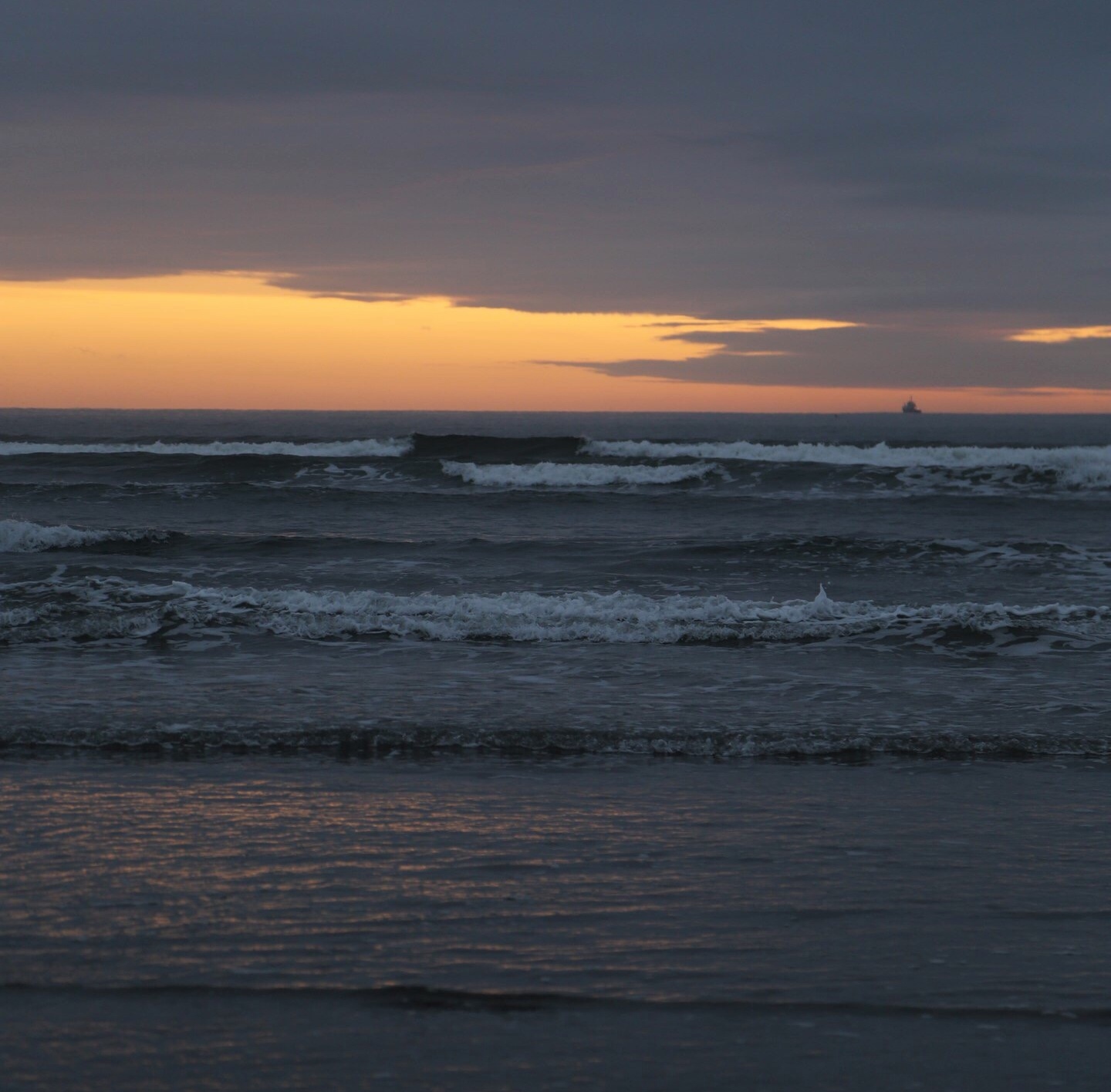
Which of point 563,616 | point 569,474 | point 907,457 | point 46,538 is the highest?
point 907,457

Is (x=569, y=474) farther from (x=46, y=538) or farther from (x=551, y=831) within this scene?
(x=551, y=831)

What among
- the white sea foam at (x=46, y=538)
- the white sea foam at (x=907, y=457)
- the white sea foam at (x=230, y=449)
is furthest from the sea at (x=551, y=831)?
the white sea foam at (x=230, y=449)

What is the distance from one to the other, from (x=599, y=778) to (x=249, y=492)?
24.0m

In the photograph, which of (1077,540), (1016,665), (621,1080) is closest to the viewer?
(621,1080)

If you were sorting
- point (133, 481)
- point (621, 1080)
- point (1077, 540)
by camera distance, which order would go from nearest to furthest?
point (621, 1080) < point (1077, 540) < point (133, 481)

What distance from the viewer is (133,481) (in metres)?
32.7

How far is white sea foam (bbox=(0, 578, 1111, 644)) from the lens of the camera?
12.0 metres

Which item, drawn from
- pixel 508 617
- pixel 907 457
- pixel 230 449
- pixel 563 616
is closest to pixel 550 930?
pixel 508 617

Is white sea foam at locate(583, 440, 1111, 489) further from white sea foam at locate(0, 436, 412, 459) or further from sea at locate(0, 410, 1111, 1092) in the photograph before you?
sea at locate(0, 410, 1111, 1092)

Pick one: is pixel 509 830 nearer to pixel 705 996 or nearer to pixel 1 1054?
pixel 705 996

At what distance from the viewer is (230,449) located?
1752 inches

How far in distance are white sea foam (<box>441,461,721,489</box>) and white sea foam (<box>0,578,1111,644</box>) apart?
60.5ft

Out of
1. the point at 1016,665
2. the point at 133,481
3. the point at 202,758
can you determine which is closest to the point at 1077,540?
the point at 1016,665

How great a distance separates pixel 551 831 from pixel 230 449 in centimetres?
4078
